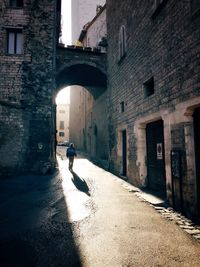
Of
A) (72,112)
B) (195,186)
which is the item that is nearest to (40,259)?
(195,186)

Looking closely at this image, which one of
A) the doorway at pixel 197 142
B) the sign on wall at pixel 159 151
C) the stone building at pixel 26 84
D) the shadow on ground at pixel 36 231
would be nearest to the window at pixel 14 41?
the stone building at pixel 26 84

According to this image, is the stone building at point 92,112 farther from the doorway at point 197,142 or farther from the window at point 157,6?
the doorway at point 197,142

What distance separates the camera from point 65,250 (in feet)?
10.6

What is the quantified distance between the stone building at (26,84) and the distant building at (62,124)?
40286mm

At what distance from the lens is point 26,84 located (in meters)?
11.7

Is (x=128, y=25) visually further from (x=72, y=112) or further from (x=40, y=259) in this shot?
(x=72, y=112)

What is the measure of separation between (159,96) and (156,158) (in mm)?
2161

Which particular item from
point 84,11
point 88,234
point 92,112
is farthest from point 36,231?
point 84,11

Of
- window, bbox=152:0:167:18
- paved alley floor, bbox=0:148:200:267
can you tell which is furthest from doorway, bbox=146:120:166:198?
window, bbox=152:0:167:18

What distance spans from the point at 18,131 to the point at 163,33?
26.6 ft

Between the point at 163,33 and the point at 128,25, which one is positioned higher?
the point at 128,25

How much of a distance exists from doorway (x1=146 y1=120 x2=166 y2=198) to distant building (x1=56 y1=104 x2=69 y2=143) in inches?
1777

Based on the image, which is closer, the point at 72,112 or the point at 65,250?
the point at 65,250

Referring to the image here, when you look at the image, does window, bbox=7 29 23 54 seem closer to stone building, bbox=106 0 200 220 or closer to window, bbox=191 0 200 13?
stone building, bbox=106 0 200 220
